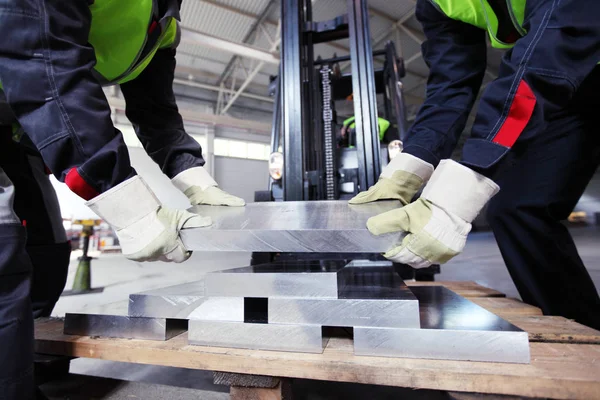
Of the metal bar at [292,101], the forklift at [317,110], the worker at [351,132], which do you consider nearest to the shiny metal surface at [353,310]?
the forklift at [317,110]

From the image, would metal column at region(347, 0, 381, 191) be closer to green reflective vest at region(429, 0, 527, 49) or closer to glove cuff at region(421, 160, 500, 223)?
green reflective vest at region(429, 0, 527, 49)

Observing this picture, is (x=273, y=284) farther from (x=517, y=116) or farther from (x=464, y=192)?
(x=517, y=116)

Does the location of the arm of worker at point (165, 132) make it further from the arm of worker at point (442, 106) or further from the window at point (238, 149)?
the window at point (238, 149)

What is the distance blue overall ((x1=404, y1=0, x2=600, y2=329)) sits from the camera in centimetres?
86

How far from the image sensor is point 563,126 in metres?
1.30

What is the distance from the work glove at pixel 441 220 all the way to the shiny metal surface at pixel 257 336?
0.29 meters

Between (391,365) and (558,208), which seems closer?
(391,365)

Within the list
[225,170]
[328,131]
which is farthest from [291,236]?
[225,170]

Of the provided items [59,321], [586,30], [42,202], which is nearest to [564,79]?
[586,30]

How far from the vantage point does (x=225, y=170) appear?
1112 centimetres

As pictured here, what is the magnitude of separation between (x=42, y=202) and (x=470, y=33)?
1.94 m

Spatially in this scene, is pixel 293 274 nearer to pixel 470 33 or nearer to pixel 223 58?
pixel 470 33

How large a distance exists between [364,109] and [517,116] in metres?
1.32

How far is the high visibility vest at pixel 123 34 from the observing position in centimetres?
107
